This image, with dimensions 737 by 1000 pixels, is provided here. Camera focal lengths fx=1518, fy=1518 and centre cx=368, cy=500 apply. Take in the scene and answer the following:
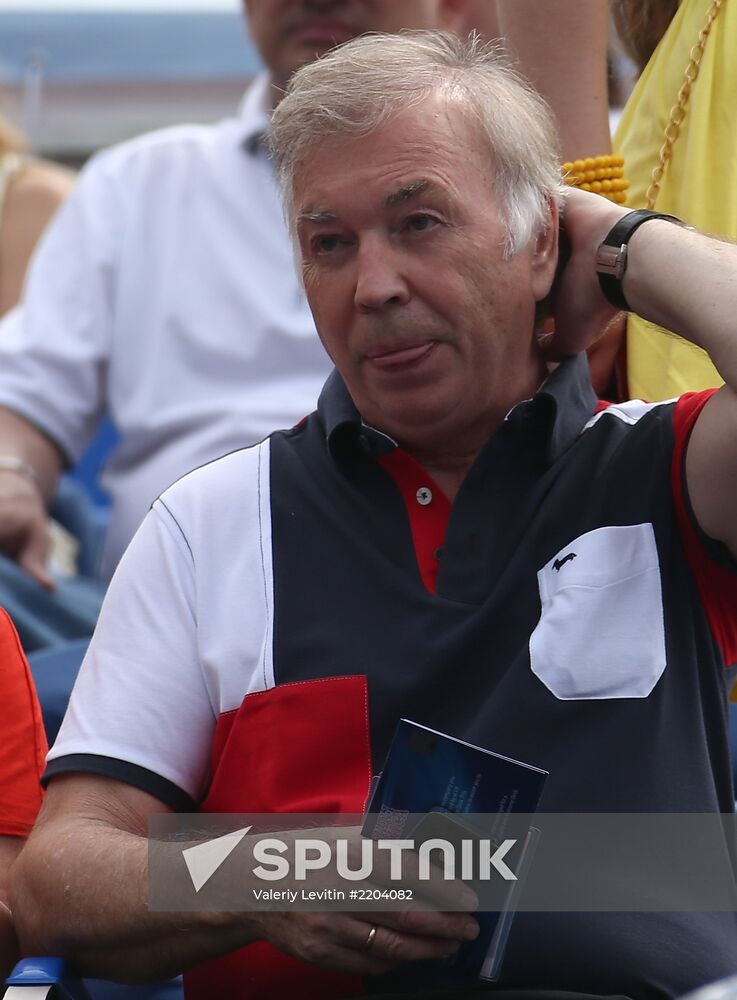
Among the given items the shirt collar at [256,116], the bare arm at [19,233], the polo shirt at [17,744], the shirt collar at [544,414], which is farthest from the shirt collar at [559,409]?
the bare arm at [19,233]

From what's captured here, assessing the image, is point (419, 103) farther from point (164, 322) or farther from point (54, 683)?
point (164, 322)

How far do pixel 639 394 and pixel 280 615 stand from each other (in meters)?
0.70

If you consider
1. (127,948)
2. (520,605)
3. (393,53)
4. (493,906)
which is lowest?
(127,948)

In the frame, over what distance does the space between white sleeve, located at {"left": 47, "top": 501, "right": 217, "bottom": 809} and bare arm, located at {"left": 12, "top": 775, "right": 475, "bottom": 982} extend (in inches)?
1.3

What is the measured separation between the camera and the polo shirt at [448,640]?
178 cm

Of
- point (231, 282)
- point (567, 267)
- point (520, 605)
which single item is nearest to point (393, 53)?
point (567, 267)

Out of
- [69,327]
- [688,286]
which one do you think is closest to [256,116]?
[69,327]

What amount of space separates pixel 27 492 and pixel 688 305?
1.83m

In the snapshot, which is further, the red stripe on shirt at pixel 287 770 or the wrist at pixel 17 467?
the wrist at pixel 17 467

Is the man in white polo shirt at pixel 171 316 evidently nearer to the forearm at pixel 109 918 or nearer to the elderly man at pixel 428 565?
the elderly man at pixel 428 565

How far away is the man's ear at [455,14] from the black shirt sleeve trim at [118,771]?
7.71 ft

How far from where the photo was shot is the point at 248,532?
2016 millimetres

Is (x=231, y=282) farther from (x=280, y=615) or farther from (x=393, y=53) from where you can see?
(x=280, y=615)

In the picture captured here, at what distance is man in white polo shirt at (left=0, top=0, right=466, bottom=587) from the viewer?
3.51 m
